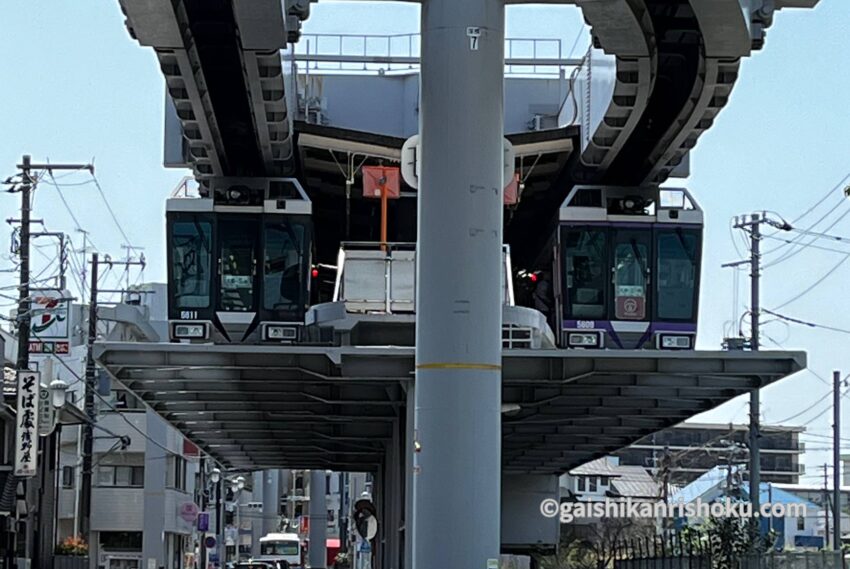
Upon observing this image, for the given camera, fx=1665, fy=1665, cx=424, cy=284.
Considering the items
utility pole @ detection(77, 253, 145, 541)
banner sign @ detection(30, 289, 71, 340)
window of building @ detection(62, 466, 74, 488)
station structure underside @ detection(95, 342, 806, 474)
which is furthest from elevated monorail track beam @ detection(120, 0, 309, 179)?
window of building @ detection(62, 466, 74, 488)

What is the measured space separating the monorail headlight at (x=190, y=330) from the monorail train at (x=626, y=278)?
8217mm

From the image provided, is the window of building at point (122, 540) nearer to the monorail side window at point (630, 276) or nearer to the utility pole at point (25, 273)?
the utility pole at point (25, 273)

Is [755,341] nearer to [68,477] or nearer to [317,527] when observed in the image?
[68,477]

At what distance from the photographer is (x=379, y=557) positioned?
5812cm

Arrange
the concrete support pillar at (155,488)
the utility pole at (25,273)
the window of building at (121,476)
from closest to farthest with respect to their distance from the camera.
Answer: the utility pole at (25,273)
the concrete support pillar at (155,488)
the window of building at (121,476)

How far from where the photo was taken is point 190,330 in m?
37.4

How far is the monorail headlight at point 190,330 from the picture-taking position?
122 feet

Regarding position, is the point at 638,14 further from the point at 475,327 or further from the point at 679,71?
the point at 475,327

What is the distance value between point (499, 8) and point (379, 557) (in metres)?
39.1

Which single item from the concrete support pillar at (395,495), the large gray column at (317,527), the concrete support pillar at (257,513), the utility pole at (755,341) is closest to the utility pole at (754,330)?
the utility pole at (755,341)

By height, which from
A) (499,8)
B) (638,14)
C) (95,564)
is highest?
(638,14)

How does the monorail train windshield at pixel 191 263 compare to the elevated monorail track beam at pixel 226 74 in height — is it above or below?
below

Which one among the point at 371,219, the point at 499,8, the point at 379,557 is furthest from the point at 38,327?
the point at 499,8

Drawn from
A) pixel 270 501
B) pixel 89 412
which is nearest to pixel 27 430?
pixel 89 412
